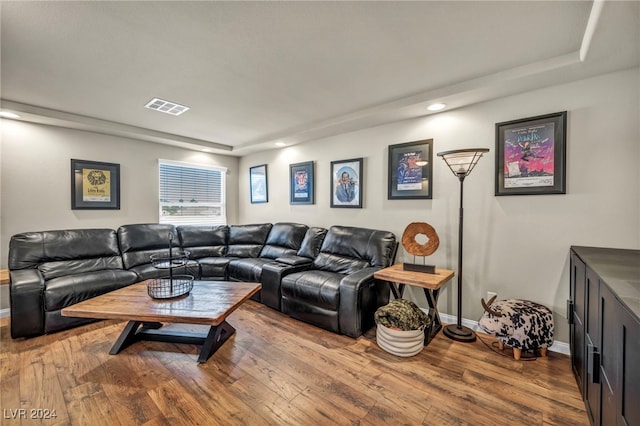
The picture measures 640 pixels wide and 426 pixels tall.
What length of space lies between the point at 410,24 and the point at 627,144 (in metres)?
1.94

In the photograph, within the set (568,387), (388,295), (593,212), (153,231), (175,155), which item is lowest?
(568,387)

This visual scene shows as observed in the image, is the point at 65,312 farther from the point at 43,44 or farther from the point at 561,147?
the point at 561,147

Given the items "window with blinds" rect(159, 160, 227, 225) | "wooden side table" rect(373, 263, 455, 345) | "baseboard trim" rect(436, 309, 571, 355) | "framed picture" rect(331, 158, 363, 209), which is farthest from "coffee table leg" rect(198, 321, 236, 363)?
"window with blinds" rect(159, 160, 227, 225)

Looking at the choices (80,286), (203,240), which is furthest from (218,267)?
(80,286)

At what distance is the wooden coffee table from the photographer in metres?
2.03

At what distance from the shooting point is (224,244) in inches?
185

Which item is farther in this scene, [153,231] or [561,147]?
[153,231]

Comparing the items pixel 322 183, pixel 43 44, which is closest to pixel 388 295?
pixel 322 183

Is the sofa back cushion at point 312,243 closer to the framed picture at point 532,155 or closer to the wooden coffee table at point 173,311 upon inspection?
the wooden coffee table at point 173,311

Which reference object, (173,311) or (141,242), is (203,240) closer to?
(141,242)

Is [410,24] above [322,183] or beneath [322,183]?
above

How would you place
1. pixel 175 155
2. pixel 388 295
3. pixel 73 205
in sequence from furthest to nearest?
pixel 175 155
pixel 73 205
pixel 388 295

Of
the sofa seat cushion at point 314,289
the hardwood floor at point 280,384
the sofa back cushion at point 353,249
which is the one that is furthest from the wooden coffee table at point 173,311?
the sofa back cushion at point 353,249

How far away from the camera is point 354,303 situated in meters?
2.60
